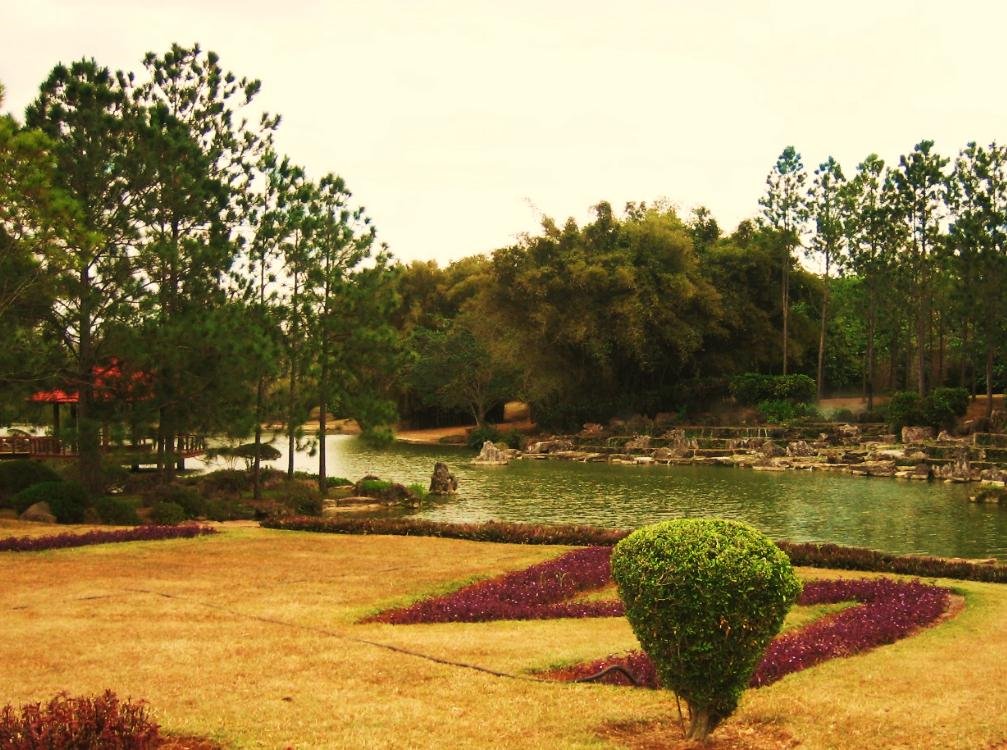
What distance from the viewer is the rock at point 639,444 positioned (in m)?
52.1

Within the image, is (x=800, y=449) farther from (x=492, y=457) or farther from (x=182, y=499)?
(x=182, y=499)

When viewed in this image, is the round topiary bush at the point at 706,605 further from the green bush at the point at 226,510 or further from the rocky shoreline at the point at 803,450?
the rocky shoreline at the point at 803,450

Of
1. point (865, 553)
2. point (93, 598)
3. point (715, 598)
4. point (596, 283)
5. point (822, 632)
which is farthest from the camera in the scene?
point (596, 283)

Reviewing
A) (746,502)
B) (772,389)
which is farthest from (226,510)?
(772,389)

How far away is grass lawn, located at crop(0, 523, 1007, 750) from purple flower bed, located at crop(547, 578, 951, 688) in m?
0.24

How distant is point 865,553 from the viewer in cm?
1792

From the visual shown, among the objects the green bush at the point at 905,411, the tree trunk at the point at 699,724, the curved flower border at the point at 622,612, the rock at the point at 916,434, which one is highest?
the green bush at the point at 905,411

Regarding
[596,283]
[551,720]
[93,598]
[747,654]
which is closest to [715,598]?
[747,654]

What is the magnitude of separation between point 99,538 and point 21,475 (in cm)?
884

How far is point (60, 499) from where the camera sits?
77.6ft

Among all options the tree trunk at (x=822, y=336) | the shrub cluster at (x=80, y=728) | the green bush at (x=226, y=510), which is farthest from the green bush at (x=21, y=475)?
the tree trunk at (x=822, y=336)

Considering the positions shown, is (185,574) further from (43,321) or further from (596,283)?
(596,283)

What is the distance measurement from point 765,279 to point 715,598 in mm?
56681

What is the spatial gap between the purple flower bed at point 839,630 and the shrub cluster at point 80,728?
4.03 m
